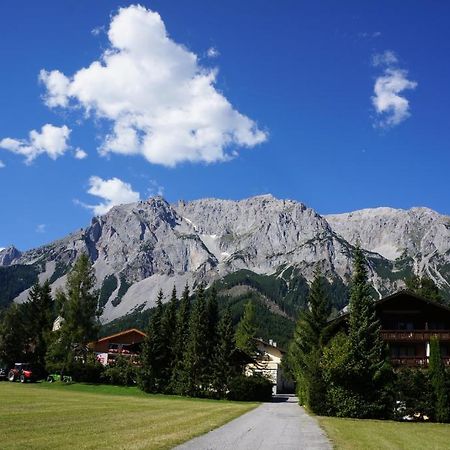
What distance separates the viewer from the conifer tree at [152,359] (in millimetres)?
54312

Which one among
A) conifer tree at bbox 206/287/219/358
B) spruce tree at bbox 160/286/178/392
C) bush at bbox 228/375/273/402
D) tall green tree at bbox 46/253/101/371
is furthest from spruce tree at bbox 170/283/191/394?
tall green tree at bbox 46/253/101/371

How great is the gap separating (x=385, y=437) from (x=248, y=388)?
30.4 meters

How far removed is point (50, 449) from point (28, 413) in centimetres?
1063

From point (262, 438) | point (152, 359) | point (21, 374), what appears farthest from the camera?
point (21, 374)

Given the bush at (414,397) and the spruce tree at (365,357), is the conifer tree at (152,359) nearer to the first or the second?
the spruce tree at (365,357)

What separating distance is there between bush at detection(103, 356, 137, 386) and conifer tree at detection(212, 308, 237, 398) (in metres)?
11.8

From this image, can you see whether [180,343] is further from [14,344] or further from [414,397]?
[14,344]

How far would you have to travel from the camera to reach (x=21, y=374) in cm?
5731

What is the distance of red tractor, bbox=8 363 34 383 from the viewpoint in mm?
56938

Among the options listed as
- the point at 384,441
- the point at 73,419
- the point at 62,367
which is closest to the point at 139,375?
the point at 62,367

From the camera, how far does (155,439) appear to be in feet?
54.1

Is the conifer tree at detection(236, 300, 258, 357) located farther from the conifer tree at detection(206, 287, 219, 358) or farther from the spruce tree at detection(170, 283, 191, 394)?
the conifer tree at detection(206, 287, 219, 358)

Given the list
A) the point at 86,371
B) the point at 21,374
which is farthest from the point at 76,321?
the point at 21,374

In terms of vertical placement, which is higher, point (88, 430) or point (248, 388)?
point (88, 430)
